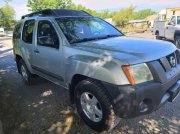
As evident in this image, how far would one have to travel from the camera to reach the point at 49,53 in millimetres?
4602

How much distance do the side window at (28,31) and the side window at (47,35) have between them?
491 mm

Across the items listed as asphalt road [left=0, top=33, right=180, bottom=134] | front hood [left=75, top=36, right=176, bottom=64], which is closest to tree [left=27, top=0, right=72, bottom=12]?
asphalt road [left=0, top=33, right=180, bottom=134]

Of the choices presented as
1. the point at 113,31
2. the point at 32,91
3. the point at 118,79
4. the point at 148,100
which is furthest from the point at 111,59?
the point at 32,91

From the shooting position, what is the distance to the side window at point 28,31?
5.55 m

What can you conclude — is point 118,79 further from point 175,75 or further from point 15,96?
point 15,96

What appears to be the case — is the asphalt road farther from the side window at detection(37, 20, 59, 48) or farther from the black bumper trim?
the side window at detection(37, 20, 59, 48)

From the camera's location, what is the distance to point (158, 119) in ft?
13.3

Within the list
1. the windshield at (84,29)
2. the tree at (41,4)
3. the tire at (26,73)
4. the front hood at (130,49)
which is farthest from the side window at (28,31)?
the tree at (41,4)

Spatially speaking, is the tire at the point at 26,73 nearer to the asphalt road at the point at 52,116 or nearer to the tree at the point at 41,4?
the asphalt road at the point at 52,116

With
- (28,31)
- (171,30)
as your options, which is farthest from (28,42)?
(171,30)

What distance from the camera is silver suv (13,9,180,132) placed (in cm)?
318

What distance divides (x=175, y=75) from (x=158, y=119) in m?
0.89

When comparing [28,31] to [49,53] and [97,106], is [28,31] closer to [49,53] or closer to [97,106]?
[49,53]

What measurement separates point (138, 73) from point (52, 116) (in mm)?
2037
